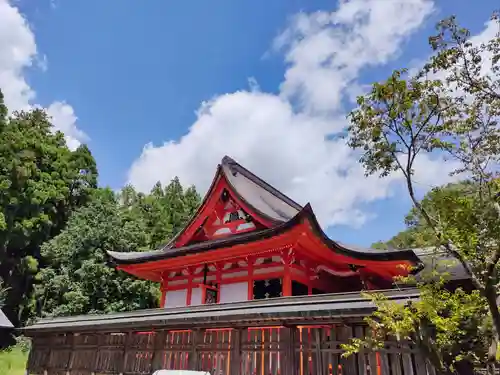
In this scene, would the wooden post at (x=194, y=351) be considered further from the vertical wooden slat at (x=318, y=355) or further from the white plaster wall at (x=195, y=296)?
the white plaster wall at (x=195, y=296)

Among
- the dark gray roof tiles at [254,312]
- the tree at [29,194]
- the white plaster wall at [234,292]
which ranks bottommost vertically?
the dark gray roof tiles at [254,312]

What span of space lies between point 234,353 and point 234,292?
14.6ft

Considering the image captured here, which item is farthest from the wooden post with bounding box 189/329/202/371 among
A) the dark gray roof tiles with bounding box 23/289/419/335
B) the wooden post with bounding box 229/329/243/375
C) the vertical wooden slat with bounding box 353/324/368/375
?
the vertical wooden slat with bounding box 353/324/368/375

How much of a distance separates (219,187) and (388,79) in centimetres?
930

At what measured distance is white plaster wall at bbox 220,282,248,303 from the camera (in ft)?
42.0

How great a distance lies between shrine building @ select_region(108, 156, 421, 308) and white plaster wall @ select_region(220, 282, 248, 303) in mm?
32

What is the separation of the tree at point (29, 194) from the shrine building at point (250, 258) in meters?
17.2

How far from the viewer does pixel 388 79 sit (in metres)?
6.41

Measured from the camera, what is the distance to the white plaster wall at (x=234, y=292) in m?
12.8

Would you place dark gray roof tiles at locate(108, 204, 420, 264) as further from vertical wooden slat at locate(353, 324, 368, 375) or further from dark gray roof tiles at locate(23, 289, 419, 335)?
vertical wooden slat at locate(353, 324, 368, 375)

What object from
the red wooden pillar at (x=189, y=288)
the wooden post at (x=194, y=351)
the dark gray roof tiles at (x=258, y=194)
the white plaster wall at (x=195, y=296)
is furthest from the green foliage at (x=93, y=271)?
the wooden post at (x=194, y=351)

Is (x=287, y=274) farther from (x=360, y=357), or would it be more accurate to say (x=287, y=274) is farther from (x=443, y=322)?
(x=443, y=322)

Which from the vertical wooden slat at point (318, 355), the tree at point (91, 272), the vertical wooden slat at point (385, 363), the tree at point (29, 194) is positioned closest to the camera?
the vertical wooden slat at point (385, 363)

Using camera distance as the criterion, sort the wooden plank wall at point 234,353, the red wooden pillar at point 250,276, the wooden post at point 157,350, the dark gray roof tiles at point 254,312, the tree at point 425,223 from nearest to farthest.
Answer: the tree at point 425,223, the wooden plank wall at point 234,353, the dark gray roof tiles at point 254,312, the wooden post at point 157,350, the red wooden pillar at point 250,276
